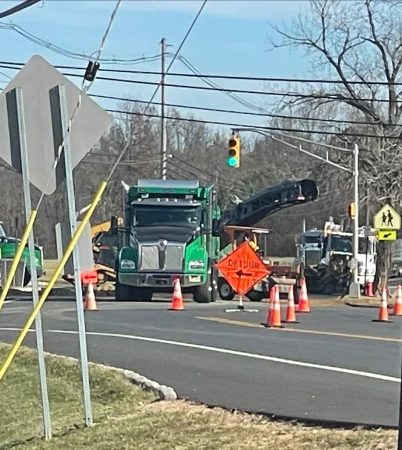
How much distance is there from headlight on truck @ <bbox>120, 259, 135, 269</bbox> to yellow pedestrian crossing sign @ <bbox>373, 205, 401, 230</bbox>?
7.66 m

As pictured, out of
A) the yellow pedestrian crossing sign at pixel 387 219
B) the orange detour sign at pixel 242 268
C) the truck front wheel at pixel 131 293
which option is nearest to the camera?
the orange detour sign at pixel 242 268

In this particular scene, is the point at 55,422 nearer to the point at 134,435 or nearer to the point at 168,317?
the point at 134,435

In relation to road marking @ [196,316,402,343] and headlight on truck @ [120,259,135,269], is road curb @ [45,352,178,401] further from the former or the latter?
headlight on truck @ [120,259,135,269]

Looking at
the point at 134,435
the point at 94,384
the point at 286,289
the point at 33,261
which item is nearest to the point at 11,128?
the point at 33,261

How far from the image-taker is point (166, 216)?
29656 millimetres

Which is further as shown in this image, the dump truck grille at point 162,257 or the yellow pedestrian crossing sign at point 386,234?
the yellow pedestrian crossing sign at point 386,234

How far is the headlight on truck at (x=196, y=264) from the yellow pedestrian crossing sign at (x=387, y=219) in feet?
18.6

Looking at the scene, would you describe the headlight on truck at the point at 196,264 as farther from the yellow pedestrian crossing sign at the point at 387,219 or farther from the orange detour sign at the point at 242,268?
the yellow pedestrian crossing sign at the point at 387,219

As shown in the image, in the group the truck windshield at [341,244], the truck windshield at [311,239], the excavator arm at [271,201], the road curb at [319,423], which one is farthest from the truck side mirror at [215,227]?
the road curb at [319,423]

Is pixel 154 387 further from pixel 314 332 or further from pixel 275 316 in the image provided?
pixel 275 316

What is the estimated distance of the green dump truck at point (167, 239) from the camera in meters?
29.2

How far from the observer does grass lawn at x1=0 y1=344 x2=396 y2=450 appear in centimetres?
728

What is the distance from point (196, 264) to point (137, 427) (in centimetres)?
2120

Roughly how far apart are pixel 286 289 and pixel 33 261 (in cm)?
2442
